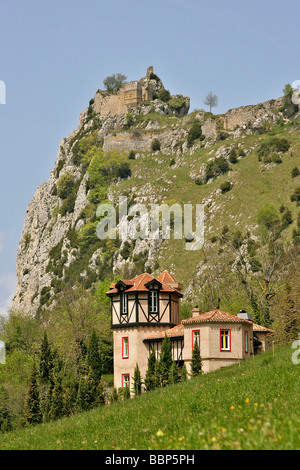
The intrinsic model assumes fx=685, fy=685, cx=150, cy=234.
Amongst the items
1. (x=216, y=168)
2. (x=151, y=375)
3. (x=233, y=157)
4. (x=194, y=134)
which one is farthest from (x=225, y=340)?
(x=194, y=134)

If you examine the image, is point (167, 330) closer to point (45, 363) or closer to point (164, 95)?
point (45, 363)

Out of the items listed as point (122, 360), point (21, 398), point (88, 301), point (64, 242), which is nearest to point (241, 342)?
point (122, 360)

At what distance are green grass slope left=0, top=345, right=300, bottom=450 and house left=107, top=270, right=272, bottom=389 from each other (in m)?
12.5

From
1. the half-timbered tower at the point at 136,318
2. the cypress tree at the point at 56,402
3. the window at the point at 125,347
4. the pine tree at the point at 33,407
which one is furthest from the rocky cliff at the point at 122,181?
the pine tree at the point at 33,407

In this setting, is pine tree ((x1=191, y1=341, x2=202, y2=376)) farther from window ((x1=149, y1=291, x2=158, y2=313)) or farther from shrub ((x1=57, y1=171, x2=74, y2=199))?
shrub ((x1=57, y1=171, x2=74, y2=199))

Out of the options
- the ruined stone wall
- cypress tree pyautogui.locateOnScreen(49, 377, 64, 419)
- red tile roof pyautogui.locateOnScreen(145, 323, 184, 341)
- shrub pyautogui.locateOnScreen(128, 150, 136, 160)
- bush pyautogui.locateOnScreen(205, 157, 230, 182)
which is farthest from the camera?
the ruined stone wall

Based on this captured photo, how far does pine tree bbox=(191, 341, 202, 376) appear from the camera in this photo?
46.5 m

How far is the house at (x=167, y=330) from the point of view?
48719 mm

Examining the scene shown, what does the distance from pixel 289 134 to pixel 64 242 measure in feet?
176

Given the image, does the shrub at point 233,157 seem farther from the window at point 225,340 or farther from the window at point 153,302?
the window at point 225,340

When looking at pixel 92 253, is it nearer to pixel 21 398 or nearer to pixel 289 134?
pixel 289 134

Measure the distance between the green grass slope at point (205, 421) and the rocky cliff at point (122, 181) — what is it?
3369 inches

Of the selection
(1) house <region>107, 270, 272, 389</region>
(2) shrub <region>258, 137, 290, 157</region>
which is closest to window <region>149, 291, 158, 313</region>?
(1) house <region>107, 270, 272, 389</region>

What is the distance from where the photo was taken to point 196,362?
47.2m
